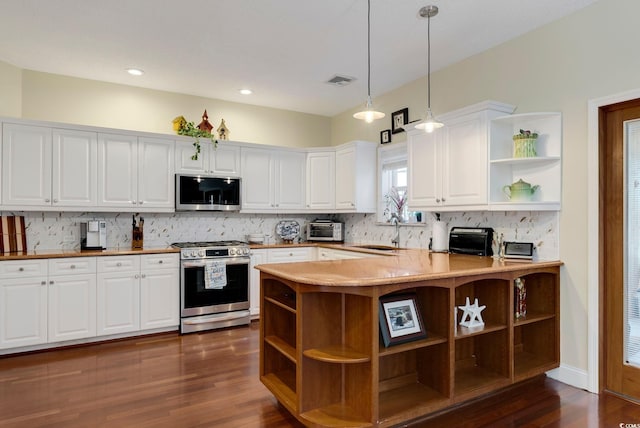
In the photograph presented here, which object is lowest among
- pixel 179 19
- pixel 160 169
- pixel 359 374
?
pixel 359 374

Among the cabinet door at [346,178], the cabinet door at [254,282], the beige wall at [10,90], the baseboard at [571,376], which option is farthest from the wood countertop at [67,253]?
the baseboard at [571,376]

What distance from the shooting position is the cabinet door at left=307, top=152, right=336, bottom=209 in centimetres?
521

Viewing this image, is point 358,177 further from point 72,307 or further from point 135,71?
point 72,307

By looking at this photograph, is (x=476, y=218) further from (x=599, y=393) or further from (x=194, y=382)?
(x=194, y=382)

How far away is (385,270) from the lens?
2.46m

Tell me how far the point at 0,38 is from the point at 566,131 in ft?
15.8

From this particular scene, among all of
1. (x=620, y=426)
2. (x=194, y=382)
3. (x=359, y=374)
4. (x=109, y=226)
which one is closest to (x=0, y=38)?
(x=109, y=226)

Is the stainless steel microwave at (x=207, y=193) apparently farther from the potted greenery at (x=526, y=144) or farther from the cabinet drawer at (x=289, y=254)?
the potted greenery at (x=526, y=144)

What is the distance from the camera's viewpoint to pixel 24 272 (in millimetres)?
3477

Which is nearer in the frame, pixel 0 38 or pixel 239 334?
pixel 0 38

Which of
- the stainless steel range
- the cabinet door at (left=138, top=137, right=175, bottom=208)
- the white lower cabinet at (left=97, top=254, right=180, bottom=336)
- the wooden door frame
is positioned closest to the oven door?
the stainless steel range

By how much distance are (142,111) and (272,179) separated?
1.77m

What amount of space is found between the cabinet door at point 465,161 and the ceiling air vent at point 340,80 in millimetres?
1324

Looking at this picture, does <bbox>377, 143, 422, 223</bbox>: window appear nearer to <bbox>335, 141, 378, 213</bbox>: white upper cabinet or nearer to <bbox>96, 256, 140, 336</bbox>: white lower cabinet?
<bbox>335, 141, 378, 213</bbox>: white upper cabinet
